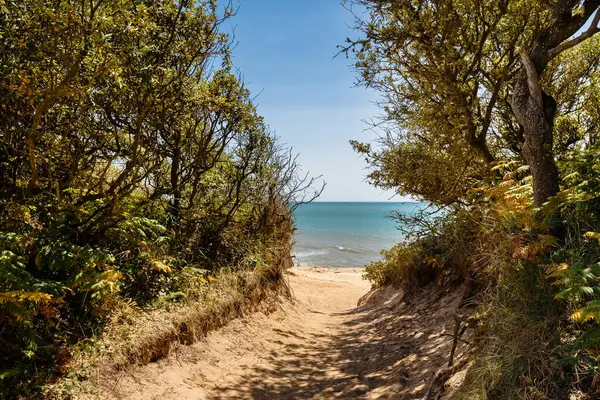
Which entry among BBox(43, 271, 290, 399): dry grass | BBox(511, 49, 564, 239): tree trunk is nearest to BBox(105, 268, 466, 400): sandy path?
BBox(43, 271, 290, 399): dry grass

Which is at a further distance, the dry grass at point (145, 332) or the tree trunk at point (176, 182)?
the tree trunk at point (176, 182)

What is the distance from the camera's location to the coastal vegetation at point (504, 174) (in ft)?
10.7

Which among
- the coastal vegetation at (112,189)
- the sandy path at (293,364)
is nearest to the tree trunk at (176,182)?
the coastal vegetation at (112,189)

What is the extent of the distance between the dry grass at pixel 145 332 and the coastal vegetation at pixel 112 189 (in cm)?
2

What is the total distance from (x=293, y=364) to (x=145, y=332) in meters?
2.82

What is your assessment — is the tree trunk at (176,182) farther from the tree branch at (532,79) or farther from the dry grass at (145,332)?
the tree branch at (532,79)

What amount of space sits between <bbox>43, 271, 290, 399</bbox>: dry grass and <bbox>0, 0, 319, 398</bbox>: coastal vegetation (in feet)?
0.08

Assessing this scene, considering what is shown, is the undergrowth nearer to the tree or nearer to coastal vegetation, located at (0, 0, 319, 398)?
the tree

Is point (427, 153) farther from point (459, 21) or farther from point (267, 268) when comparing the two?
point (267, 268)

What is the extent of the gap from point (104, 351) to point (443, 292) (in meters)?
6.89

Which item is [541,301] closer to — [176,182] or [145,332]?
[145,332]

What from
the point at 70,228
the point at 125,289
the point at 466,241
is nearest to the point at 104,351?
the point at 125,289

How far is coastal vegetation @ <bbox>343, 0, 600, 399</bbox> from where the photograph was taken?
129 inches

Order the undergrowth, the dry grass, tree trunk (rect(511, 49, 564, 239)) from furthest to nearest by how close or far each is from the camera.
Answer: tree trunk (rect(511, 49, 564, 239)) → the dry grass → the undergrowth
